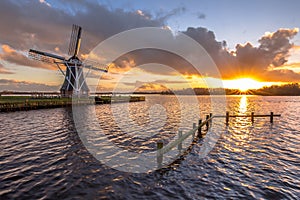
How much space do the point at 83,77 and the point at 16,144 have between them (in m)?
53.7

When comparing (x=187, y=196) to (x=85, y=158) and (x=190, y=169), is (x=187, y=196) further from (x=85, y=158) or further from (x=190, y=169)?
(x=85, y=158)

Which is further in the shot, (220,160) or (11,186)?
(220,160)

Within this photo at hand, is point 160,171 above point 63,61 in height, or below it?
below

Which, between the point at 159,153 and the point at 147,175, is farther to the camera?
the point at 159,153

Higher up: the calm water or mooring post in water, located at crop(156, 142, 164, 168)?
mooring post in water, located at crop(156, 142, 164, 168)

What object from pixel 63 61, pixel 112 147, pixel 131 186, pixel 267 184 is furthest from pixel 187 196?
pixel 63 61

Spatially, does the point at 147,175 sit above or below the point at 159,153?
below

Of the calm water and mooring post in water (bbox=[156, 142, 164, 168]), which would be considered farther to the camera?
mooring post in water (bbox=[156, 142, 164, 168])

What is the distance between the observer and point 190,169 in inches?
417

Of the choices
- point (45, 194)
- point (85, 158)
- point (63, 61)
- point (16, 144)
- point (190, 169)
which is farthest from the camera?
point (63, 61)

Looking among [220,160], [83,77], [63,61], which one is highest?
[63,61]

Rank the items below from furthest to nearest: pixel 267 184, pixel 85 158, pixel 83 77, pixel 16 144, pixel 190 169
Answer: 1. pixel 83 77
2. pixel 16 144
3. pixel 85 158
4. pixel 190 169
5. pixel 267 184

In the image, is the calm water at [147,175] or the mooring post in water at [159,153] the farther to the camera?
the mooring post in water at [159,153]

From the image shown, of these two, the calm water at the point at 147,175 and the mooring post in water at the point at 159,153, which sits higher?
the mooring post in water at the point at 159,153
